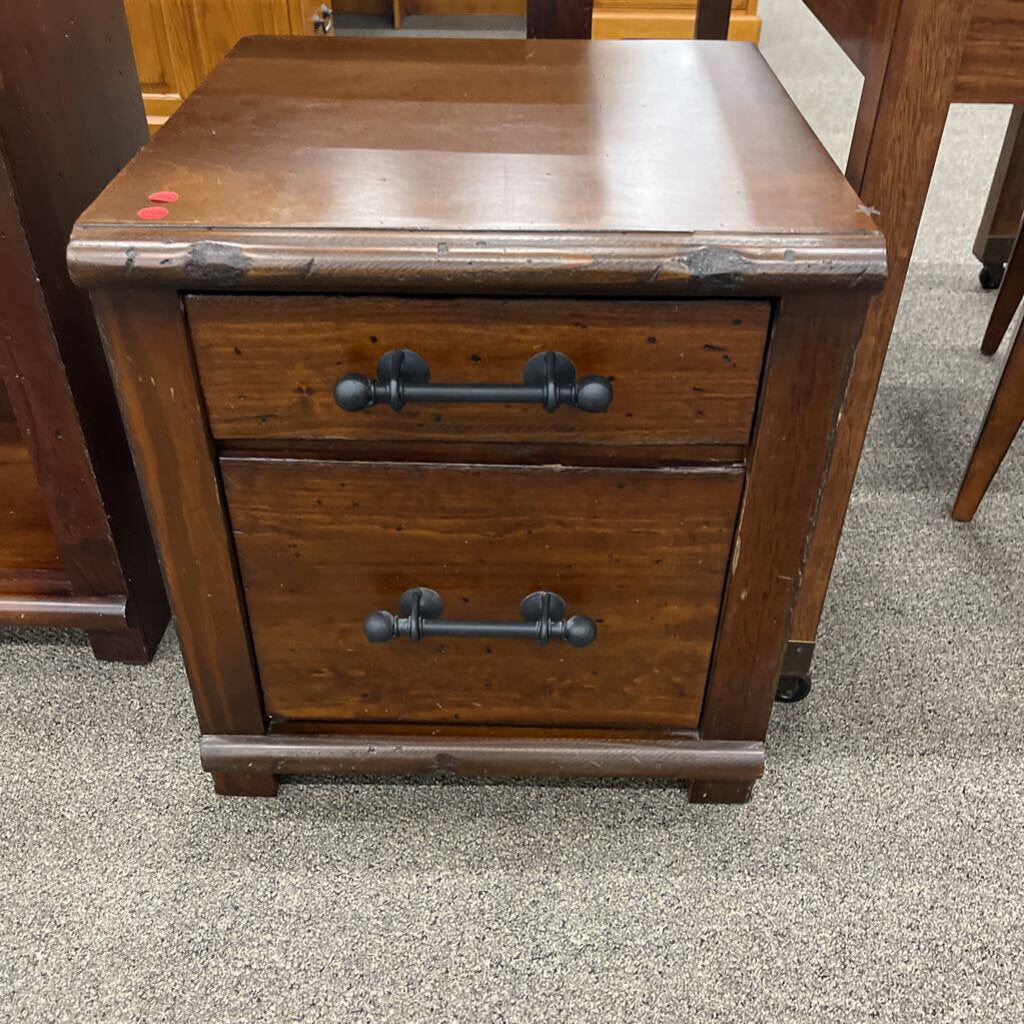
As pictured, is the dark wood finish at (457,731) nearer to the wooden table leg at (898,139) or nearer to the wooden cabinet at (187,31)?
the wooden table leg at (898,139)

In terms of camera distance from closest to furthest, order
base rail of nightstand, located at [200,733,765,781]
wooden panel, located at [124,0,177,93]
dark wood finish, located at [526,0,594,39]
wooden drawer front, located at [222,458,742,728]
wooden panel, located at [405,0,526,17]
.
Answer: wooden drawer front, located at [222,458,742,728] < base rail of nightstand, located at [200,733,765,781] < dark wood finish, located at [526,0,594,39] < wooden panel, located at [124,0,177,93] < wooden panel, located at [405,0,526,17]

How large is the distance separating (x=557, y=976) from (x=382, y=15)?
2.99m

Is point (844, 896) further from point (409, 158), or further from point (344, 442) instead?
point (409, 158)

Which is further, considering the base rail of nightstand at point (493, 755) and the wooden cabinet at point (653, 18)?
the wooden cabinet at point (653, 18)

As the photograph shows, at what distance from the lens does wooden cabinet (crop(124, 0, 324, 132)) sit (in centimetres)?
197

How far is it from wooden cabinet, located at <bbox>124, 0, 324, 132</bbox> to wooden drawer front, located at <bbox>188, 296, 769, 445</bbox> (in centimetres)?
154

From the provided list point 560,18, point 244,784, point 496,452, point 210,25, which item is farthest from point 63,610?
point 210,25

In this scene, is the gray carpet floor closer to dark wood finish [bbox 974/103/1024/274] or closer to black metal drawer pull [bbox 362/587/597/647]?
black metal drawer pull [bbox 362/587/597/647]

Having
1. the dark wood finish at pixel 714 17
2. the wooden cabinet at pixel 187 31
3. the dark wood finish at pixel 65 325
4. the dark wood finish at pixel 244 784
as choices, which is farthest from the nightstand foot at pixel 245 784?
the wooden cabinet at pixel 187 31

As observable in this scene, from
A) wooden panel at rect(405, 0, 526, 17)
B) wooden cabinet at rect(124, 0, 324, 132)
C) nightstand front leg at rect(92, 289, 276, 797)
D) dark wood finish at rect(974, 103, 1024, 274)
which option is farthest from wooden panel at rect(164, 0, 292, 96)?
nightstand front leg at rect(92, 289, 276, 797)

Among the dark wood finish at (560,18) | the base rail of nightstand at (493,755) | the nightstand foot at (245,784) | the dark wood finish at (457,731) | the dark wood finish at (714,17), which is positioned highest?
the dark wood finish at (560,18)

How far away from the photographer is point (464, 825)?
35.3 inches

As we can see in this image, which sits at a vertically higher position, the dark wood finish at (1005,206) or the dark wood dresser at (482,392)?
the dark wood dresser at (482,392)

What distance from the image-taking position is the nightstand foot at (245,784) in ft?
2.94
